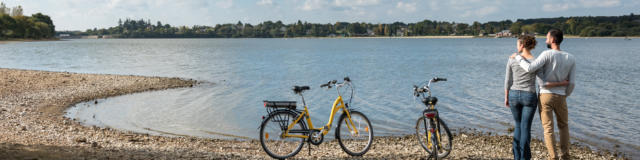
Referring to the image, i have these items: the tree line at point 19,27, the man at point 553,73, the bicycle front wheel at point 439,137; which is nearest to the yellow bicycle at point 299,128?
the bicycle front wheel at point 439,137

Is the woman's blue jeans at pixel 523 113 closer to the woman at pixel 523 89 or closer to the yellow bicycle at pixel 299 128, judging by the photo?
the woman at pixel 523 89

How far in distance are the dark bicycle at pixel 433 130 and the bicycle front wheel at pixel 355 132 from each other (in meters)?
0.94

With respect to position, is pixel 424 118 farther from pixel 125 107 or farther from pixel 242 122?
pixel 125 107

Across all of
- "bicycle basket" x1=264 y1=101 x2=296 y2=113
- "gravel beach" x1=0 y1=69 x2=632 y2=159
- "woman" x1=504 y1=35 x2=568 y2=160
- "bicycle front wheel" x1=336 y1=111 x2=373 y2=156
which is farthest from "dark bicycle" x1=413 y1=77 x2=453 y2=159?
"bicycle basket" x1=264 y1=101 x2=296 y2=113

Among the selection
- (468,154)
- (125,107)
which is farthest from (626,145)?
(125,107)

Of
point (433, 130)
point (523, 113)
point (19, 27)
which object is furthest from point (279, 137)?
point (19, 27)

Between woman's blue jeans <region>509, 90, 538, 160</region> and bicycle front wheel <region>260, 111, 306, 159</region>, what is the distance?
329cm

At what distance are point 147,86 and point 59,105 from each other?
23.0 feet

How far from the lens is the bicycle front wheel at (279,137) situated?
783cm

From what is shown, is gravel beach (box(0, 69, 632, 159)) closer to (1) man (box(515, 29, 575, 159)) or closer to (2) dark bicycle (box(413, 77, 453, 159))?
(2) dark bicycle (box(413, 77, 453, 159))

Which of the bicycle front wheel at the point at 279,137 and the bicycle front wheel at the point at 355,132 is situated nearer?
the bicycle front wheel at the point at 279,137

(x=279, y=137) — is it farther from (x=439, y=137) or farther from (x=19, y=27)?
(x=19, y=27)

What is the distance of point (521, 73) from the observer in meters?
6.66

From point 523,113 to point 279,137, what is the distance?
3.79m
